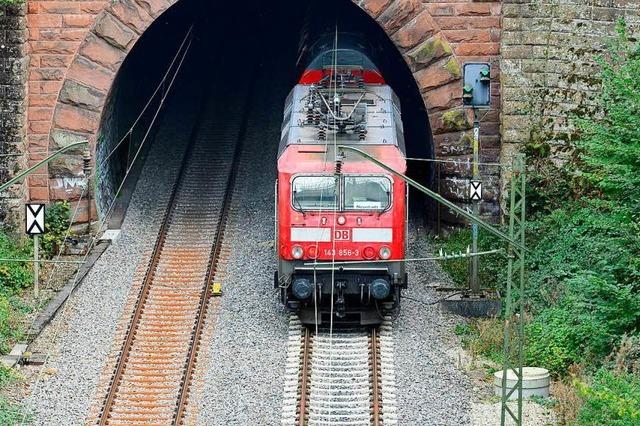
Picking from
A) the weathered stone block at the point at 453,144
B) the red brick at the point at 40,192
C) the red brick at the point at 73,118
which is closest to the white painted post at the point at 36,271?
the red brick at the point at 40,192

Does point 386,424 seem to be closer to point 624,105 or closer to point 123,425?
point 123,425

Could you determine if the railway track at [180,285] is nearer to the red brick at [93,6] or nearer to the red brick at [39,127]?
the red brick at [39,127]

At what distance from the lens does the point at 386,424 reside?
2156 cm

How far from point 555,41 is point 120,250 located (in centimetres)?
918

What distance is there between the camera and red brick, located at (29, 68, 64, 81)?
29266mm

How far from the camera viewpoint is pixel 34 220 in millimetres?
27203

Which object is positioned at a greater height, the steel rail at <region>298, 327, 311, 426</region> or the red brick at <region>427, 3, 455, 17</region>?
the red brick at <region>427, 3, 455, 17</region>

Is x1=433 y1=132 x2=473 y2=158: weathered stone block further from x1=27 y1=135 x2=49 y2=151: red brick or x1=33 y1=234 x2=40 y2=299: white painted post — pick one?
x1=33 y1=234 x2=40 y2=299: white painted post

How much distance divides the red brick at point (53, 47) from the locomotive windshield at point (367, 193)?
7.51 m

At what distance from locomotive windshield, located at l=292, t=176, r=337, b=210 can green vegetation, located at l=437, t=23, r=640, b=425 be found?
3181mm

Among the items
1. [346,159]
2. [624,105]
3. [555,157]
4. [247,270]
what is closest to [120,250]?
[247,270]

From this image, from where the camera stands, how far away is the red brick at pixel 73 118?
29.4 metres

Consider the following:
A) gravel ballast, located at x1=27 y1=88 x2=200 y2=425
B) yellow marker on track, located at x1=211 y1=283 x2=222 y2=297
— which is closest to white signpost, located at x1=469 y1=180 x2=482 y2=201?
yellow marker on track, located at x1=211 y1=283 x2=222 y2=297

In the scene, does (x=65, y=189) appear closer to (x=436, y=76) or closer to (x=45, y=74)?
(x=45, y=74)
